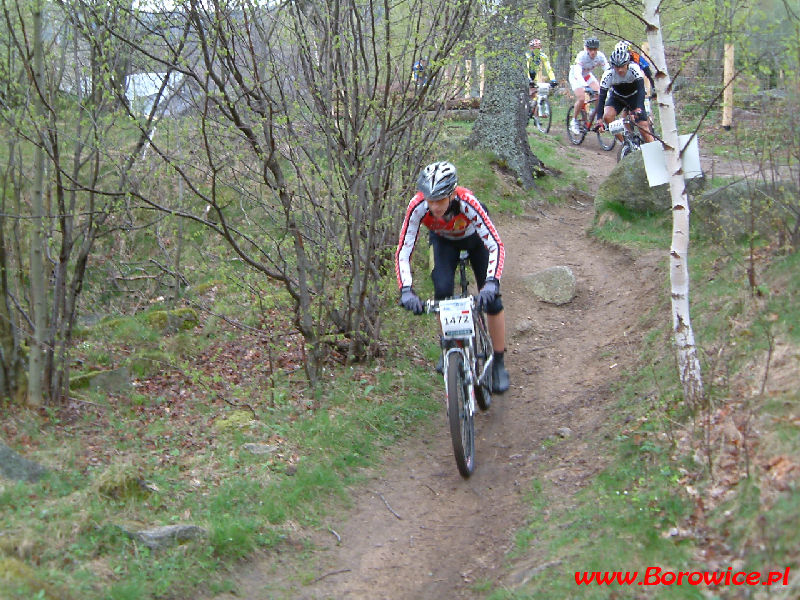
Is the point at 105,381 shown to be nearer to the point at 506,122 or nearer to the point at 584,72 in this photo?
the point at 506,122

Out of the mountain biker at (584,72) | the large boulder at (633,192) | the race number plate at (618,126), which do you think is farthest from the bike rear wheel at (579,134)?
the large boulder at (633,192)

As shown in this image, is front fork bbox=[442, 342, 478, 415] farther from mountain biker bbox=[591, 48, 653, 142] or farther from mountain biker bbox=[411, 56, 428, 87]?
mountain biker bbox=[591, 48, 653, 142]

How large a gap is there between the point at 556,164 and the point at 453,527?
10814mm

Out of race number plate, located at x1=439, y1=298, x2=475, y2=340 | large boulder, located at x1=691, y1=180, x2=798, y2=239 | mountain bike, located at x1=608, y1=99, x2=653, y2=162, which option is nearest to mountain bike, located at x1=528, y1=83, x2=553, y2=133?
mountain bike, located at x1=608, y1=99, x2=653, y2=162

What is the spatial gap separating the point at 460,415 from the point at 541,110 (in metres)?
14.6

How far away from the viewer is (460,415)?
17.7 ft

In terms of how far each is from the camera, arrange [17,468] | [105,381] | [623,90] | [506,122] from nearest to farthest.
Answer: [17,468] → [105,381] → [623,90] → [506,122]

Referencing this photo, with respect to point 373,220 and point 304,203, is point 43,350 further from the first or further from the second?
point 373,220

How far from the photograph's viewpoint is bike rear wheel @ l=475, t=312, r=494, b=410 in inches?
249

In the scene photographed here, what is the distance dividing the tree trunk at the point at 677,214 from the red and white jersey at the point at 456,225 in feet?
4.23

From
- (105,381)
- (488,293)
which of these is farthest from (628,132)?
(105,381)

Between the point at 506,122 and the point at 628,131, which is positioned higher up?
the point at 506,122

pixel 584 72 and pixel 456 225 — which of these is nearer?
pixel 456 225

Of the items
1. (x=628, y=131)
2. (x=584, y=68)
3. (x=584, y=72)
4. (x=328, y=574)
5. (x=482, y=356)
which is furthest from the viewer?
(x=584, y=72)
